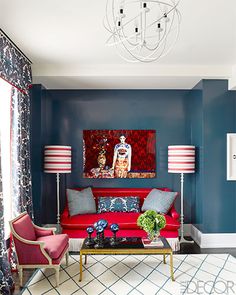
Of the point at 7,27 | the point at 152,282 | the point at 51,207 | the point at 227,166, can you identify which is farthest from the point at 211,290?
the point at 7,27

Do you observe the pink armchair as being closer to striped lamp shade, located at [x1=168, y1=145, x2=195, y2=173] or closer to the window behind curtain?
the window behind curtain

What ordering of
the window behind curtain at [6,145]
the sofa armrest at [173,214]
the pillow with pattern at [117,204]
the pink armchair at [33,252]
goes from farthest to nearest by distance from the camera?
the pillow with pattern at [117,204] < the sofa armrest at [173,214] < the window behind curtain at [6,145] < the pink armchair at [33,252]

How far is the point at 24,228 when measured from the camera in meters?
3.56

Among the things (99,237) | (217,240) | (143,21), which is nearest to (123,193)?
(99,237)

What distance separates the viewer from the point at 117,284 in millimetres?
3334

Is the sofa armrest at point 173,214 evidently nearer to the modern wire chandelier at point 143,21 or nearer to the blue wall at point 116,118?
the blue wall at point 116,118

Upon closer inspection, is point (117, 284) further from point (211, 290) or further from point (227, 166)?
point (227, 166)

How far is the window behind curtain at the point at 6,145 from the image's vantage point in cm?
390

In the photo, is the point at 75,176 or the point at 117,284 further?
the point at 75,176

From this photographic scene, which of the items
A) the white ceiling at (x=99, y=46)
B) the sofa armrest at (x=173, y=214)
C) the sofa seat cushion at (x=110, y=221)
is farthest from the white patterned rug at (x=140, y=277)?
the white ceiling at (x=99, y=46)

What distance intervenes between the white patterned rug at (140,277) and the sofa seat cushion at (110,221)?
1.49ft

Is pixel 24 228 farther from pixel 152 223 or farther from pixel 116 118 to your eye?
pixel 116 118

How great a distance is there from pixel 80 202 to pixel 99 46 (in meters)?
2.58

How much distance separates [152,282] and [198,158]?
2.40m
